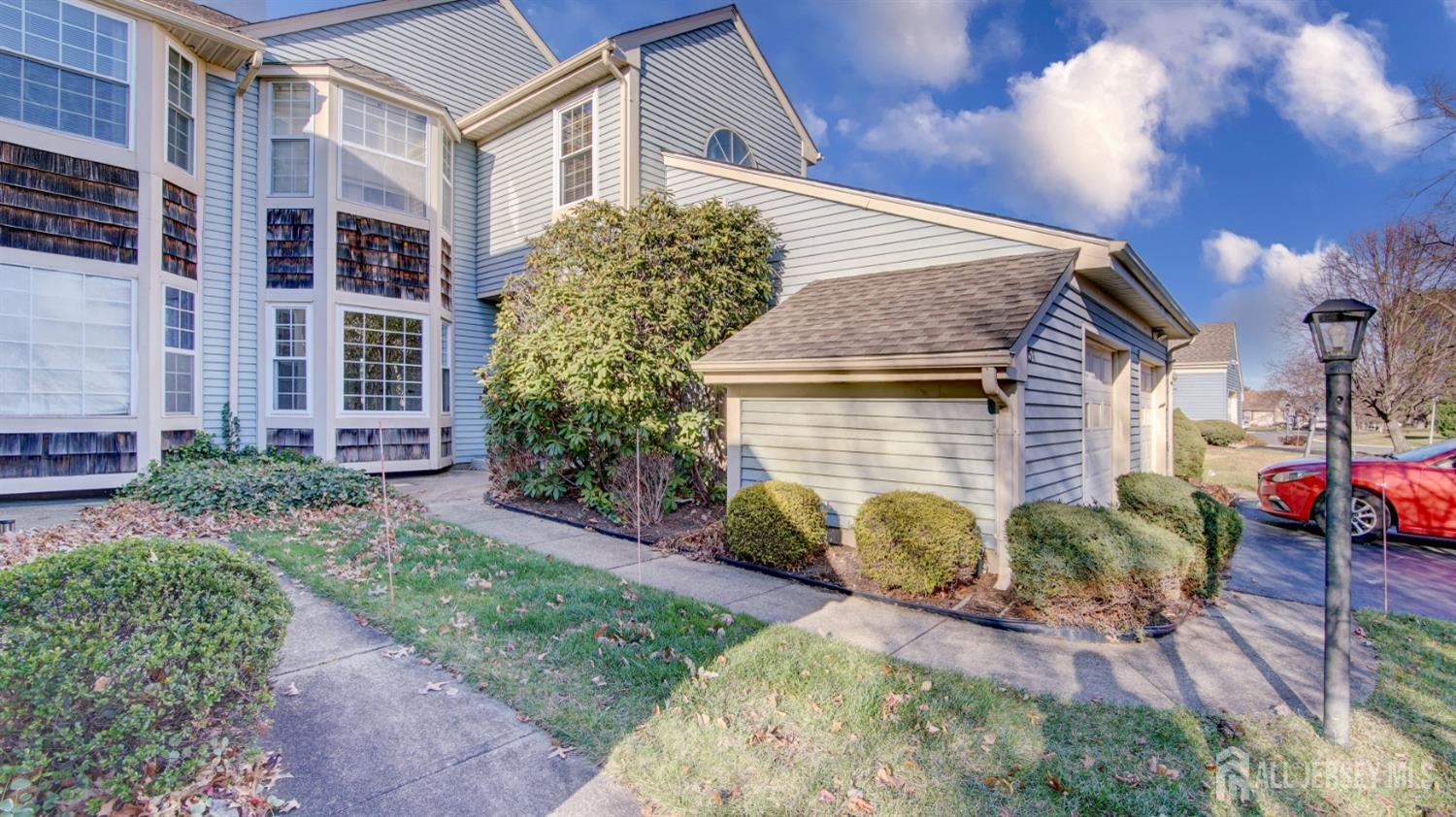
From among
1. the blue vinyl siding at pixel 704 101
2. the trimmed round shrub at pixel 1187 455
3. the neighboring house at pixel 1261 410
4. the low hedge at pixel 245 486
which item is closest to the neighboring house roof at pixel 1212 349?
the neighboring house at pixel 1261 410

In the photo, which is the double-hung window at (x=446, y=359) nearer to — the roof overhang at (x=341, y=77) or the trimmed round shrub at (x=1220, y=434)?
the roof overhang at (x=341, y=77)

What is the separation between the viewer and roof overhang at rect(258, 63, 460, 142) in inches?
400

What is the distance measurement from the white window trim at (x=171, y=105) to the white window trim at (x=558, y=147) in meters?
5.28

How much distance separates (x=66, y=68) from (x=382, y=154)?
3859 mm

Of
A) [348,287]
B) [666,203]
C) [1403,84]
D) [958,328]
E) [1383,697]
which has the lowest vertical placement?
[1383,697]

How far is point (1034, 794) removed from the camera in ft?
8.59

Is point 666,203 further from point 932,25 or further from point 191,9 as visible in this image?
point 191,9

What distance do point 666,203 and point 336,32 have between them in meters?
8.26

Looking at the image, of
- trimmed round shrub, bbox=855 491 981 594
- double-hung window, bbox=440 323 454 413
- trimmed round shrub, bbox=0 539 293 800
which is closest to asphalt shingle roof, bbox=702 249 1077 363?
trimmed round shrub, bbox=855 491 981 594

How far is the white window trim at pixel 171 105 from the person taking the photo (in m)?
8.86

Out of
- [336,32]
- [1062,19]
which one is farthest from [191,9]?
[1062,19]

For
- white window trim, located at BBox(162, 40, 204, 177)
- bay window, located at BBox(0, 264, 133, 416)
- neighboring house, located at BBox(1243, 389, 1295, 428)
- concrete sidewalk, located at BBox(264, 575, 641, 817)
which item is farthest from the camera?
neighboring house, located at BBox(1243, 389, 1295, 428)

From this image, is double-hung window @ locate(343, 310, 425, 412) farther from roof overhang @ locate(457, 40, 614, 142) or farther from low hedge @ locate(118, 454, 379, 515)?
roof overhang @ locate(457, 40, 614, 142)

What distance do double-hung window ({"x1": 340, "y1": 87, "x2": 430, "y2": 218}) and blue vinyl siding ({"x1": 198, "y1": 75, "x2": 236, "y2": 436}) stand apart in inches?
65.3
